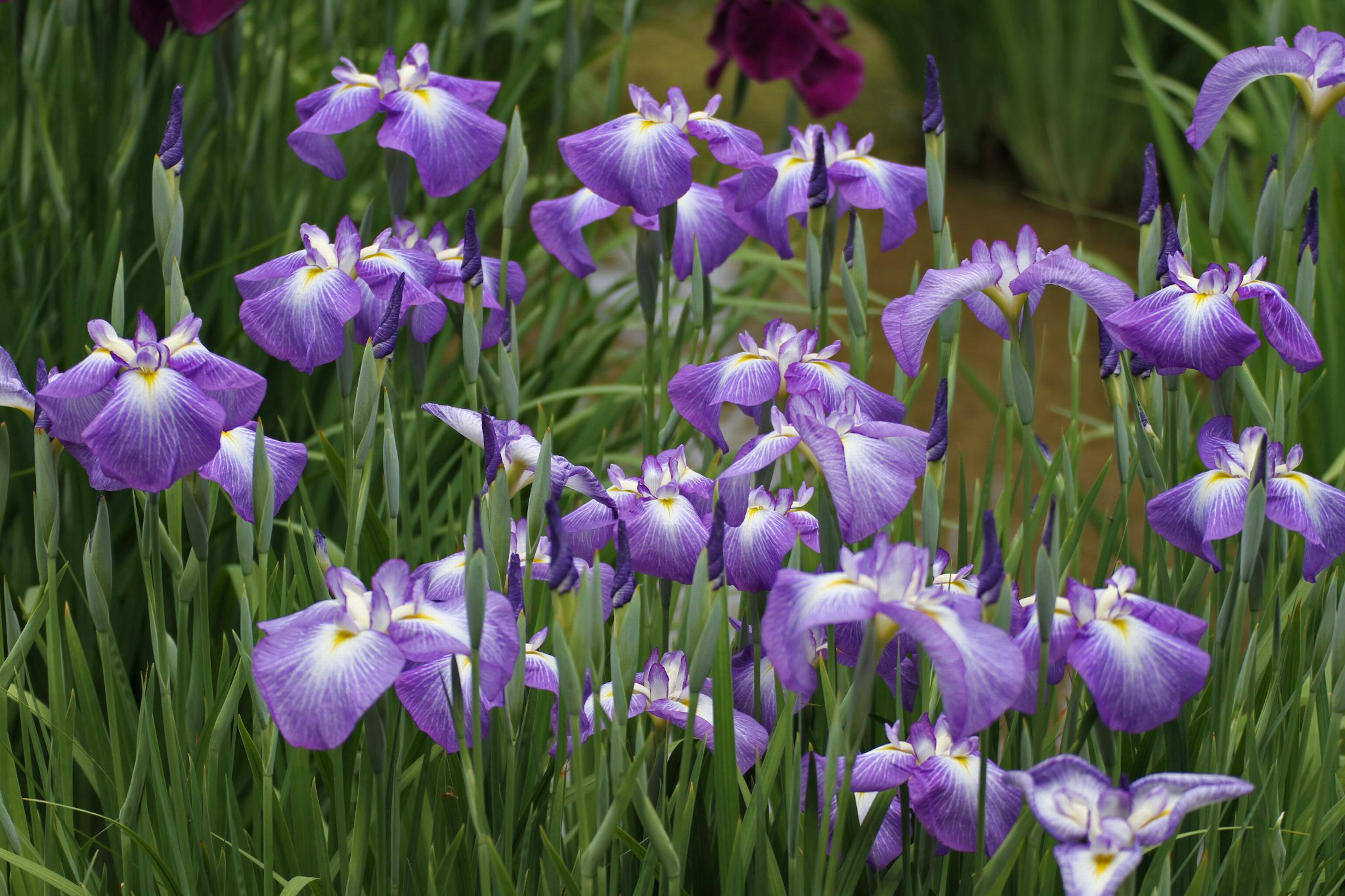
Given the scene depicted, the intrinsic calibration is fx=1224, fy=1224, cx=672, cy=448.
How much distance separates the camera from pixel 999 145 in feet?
18.1

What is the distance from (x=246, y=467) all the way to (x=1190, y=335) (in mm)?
737

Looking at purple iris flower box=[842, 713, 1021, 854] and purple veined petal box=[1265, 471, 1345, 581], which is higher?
purple veined petal box=[1265, 471, 1345, 581]

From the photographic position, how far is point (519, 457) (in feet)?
3.09

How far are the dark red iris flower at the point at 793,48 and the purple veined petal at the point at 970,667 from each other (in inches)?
63.9

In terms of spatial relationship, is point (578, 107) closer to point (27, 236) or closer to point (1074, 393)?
point (27, 236)

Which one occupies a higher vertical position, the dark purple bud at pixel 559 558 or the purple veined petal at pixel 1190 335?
the purple veined petal at pixel 1190 335

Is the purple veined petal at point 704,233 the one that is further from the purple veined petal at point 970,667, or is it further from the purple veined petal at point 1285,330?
the purple veined petal at point 970,667

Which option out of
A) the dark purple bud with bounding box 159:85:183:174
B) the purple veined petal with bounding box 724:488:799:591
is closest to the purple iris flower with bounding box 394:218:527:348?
the dark purple bud with bounding box 159:85:183:174

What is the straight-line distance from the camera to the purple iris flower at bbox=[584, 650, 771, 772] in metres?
0.91

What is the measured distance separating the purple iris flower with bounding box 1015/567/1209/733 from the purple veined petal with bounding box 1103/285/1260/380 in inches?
7.9

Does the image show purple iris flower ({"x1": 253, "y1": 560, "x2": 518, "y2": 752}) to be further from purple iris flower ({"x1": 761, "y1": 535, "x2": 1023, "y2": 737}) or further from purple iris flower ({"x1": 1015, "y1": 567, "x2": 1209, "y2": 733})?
purple iris flower ({"x1": 1015, "y1": 567, "x2": 1209, "y2": 733})

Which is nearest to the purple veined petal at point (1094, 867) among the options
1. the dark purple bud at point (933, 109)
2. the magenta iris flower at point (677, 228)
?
the dark purple bud at point (933, 109)

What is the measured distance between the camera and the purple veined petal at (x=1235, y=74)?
1.14 metres

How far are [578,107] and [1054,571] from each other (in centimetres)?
409
